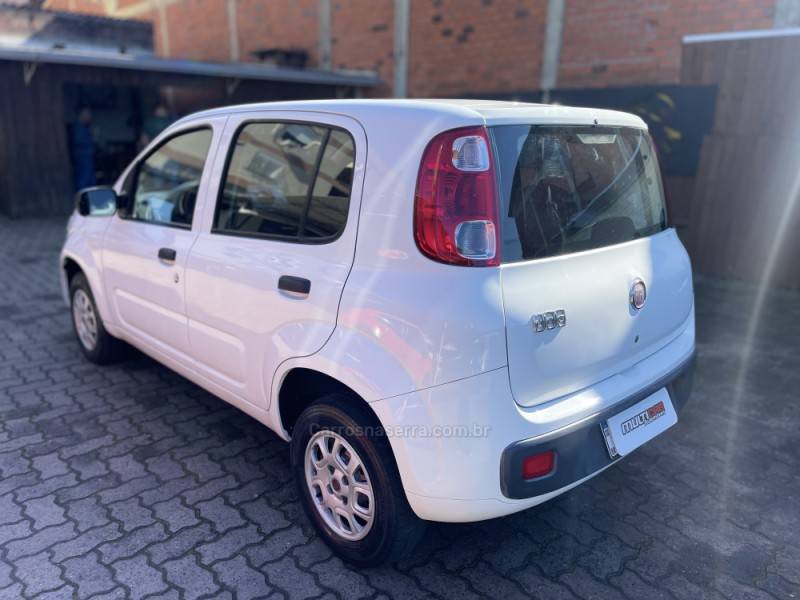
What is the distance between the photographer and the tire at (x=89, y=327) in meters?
4.25

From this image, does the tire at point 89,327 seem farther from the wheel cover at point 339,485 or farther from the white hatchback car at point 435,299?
the wheel cover at point 339,485

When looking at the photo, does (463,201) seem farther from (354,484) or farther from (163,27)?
(163,27)

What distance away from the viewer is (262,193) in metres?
2.79

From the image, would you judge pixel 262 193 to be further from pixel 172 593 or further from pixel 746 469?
pixel 746 469

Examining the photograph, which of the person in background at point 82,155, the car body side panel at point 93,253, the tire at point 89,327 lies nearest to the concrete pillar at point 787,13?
the car body side panel at point 93,253

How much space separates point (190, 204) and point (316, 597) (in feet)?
6.63

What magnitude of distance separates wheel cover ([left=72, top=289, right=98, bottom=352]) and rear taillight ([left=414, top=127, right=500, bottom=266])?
3176mm

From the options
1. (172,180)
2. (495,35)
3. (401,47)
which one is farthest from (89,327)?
(401,47)

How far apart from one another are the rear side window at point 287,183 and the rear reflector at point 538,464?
107cm

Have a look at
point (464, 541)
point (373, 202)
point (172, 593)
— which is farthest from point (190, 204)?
point (464, 541)

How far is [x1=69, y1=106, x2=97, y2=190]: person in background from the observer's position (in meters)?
11.5

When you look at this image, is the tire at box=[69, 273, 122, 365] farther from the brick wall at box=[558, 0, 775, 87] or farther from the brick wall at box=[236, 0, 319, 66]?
the brick wall at box=[236, 0, 319, 66]

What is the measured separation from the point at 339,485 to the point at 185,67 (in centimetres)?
1077

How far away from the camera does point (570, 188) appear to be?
2279mm
